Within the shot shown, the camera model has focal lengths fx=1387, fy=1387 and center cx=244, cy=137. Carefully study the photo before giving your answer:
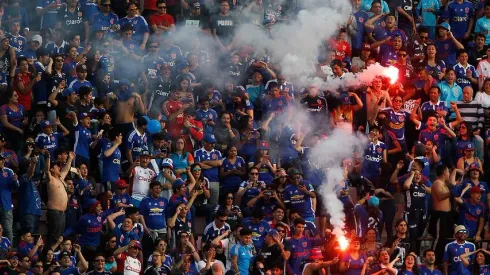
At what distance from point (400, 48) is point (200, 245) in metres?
6.51

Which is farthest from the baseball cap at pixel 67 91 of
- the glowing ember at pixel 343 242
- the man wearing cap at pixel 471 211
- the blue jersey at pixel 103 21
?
the man wearing cap at pixel 471 211

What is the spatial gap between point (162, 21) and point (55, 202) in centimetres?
565

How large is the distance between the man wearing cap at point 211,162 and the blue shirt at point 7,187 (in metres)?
3.21

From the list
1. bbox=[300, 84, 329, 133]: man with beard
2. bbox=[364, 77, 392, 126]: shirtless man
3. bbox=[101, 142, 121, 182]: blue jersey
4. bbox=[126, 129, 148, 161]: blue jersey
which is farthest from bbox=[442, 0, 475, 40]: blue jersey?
bbox=[101, 142, 121, 182]: blue jersey

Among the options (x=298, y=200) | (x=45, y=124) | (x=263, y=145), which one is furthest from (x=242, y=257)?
(x=45, y=124)

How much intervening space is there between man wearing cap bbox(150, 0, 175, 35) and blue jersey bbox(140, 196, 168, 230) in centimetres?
501

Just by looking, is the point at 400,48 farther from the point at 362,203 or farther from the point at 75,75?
the point at 75,75

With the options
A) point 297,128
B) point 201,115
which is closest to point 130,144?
point 201,115

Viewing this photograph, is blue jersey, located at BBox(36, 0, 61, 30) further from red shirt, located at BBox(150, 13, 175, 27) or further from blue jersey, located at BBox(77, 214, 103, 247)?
blue jersey, located at BBox(77, 214, 103, 247)

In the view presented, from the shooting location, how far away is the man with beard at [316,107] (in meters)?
Result: 24.5

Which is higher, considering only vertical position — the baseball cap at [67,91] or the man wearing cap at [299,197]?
the baseball cap at [67,91]

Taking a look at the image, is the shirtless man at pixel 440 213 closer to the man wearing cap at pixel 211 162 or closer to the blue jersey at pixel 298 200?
the blue jersey at pixel 298 200

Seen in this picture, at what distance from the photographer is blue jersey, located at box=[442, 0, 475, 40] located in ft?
91.0

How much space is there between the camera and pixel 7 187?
21.5 m
